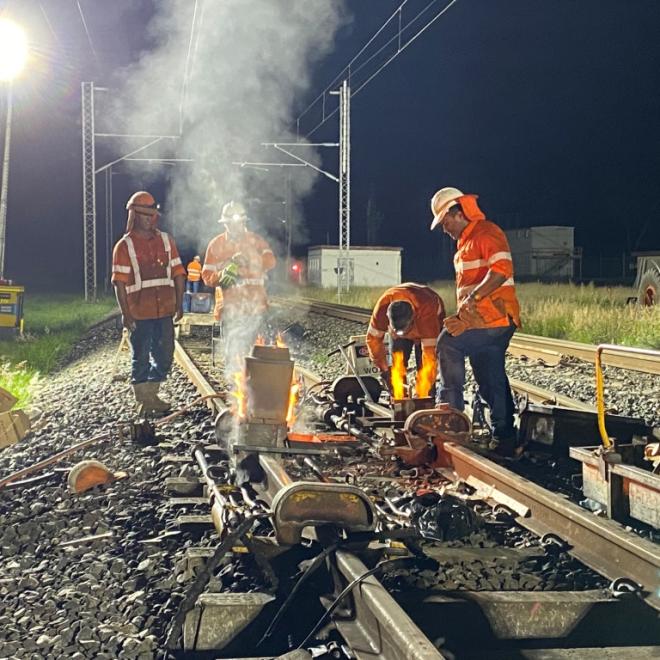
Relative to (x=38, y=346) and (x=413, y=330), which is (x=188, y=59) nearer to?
(x=38, y=346)

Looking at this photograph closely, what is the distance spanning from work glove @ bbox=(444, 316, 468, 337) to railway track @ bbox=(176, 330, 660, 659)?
145 cm

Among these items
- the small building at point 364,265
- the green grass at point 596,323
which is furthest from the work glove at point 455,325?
the small building at point 364,265

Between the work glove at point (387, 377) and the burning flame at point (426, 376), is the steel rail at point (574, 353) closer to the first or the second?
the burning flame at point (426, 376)

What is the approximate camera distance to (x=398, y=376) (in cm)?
797

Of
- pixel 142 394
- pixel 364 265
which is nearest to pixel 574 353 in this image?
pixel 142 394

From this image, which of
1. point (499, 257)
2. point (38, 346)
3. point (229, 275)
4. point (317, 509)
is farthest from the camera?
point (38, 346)

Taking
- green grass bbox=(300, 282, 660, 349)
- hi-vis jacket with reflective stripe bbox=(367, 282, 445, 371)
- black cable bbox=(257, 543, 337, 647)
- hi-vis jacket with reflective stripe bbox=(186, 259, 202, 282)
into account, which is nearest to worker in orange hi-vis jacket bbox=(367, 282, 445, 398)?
hi-vis jacket with reflective stripe bbox=(367, 282, 445, 371)

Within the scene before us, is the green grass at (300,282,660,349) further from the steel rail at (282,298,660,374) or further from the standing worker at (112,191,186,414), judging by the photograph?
the standing worker at (112,191,186,414)

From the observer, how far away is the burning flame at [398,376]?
7902 millimetres

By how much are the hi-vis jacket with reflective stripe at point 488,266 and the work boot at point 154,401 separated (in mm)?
3294

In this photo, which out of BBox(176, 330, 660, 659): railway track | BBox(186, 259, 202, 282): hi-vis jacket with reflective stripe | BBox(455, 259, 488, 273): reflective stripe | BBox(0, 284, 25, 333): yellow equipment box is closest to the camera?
BBox(176, 330, 660, 659): railway track

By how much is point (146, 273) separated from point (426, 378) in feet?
9.59

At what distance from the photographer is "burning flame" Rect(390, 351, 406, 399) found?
25.9 feet

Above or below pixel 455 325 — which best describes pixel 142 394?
below
